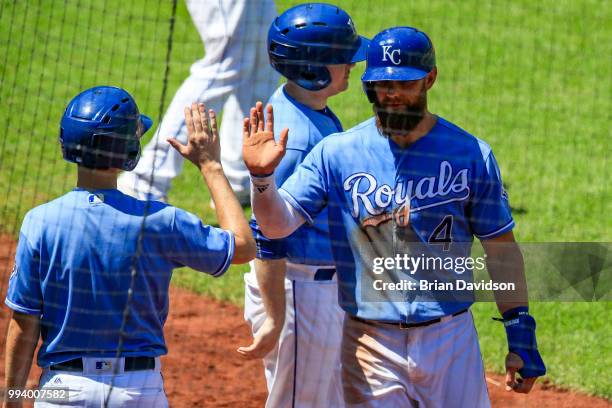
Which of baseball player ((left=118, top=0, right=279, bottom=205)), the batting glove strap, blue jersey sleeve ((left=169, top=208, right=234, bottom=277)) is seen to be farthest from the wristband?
baseball player ((left=118, top=0, right=279, bottom=205))

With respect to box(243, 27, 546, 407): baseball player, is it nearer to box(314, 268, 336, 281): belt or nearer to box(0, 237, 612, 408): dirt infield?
box(314, 268, 336, 281): belt

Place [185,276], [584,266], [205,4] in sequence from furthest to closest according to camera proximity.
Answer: [205,4], [185,276], [584,266]

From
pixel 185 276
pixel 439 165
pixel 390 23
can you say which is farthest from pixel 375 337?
pixel 390 23

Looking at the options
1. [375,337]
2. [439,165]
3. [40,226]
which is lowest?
[375,337]

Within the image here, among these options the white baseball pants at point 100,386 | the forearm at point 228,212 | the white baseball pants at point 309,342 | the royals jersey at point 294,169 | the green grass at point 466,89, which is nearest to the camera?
the white baseball pants at point 100,386

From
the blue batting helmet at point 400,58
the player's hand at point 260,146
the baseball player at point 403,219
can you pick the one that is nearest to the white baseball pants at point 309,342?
the baseball player at point 403,219

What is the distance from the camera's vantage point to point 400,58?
3.89m

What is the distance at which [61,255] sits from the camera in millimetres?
3527

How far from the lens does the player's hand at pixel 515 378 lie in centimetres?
389

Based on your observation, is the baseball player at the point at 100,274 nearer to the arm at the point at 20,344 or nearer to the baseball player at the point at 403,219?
the arm at the point at 20,344

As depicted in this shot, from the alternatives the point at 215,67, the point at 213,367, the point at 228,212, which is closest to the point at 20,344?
the point at 228,212

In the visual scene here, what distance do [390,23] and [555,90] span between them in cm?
172

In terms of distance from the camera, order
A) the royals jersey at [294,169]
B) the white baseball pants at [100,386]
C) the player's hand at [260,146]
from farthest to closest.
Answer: the royals jersey at [294,169]
the player's hand at [260,146]
the white baseball pants at [100,386]

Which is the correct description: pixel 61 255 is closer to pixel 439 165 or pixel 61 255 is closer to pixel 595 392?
pixel 439 165
